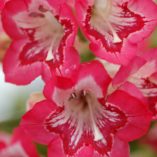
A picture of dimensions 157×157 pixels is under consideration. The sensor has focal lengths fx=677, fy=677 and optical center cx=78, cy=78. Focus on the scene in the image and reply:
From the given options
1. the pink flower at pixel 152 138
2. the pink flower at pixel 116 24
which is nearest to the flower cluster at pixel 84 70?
the pink flower at pixel 116 24

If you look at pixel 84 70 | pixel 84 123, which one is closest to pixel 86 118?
pixel 84 123

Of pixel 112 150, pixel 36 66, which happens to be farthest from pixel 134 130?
pixel 36 66

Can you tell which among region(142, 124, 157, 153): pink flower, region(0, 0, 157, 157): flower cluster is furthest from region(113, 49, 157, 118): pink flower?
region(142, 124, 157, 153): pink flower

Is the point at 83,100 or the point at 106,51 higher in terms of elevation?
the point at 106,51

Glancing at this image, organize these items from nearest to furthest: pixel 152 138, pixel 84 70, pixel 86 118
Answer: pixel 84 70, pixel 86 118, pixel 152 138

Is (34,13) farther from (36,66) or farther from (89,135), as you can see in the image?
(89,135)

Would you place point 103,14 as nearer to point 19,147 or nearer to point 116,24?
point 116,24
